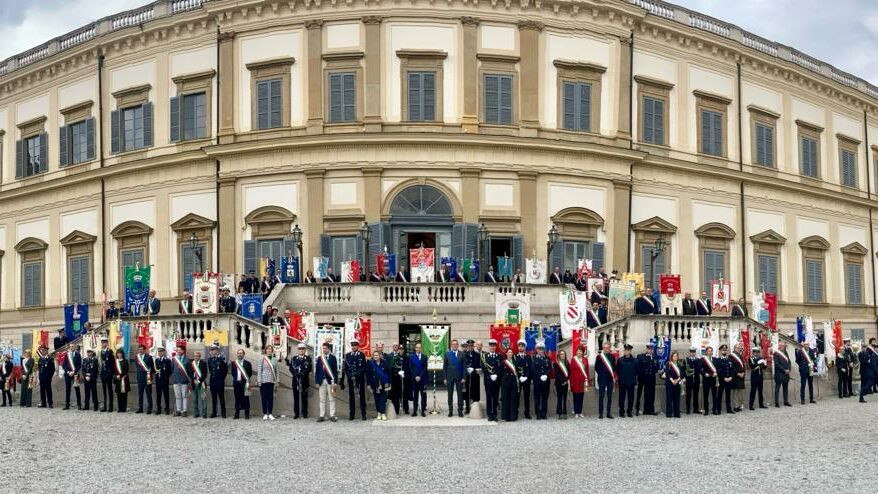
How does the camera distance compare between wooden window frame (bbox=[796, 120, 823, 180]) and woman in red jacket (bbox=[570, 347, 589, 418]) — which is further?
wooden window frame (bbox=[796, 120, 823, 180])

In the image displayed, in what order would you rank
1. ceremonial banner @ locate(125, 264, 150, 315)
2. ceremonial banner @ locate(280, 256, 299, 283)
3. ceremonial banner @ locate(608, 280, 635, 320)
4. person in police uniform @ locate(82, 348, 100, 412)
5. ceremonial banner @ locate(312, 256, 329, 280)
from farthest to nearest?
1. ceremonial banner @ locate(280, 256, 299, 283)
2. ceremonial banner @ locate(312, 256, 329, 280)
3. ceremonial banner @ locate(125, 264, 150, 315)
4. ceremonial banner @ locate(608, 280, 635, 320)
5. person in police uniform @ locate(82, 348, 100, 412)

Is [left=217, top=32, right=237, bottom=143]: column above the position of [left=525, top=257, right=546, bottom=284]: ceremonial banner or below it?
above

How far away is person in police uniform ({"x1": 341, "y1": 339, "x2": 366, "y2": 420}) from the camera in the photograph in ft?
Answer: 70.9

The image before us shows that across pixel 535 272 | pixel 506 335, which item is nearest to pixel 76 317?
pixel 535 272

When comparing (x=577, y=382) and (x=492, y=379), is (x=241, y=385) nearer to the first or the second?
(x=492, y=379)

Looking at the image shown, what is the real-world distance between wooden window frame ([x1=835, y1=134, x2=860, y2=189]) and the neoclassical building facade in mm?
3532

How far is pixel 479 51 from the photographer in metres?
34.1

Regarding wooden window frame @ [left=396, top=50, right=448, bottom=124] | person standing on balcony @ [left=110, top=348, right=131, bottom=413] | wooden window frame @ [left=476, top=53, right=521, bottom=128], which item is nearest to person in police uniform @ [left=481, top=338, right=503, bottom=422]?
person standing on balcony @ [left=110, top=348, right=131, bottom=413]

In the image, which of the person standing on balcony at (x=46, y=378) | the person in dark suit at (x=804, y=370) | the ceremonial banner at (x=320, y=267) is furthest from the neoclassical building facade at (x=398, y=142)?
the person in dark suit at (x=804, y=370)

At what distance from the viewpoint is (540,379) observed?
21719 mm

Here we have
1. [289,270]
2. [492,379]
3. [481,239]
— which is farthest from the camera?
[481,239]

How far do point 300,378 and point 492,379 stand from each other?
4067mm

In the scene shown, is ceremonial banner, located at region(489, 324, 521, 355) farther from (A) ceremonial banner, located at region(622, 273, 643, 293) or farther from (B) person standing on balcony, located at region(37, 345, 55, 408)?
(B) person standing on balcony, located at region(37, 345, 55, 408)

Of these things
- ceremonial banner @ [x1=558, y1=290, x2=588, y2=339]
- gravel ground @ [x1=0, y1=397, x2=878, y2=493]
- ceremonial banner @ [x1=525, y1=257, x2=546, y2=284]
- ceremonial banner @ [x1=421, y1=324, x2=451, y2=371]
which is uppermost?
ceremonial banner @ [x1=525, y1=257, x2=546, y2=284]
